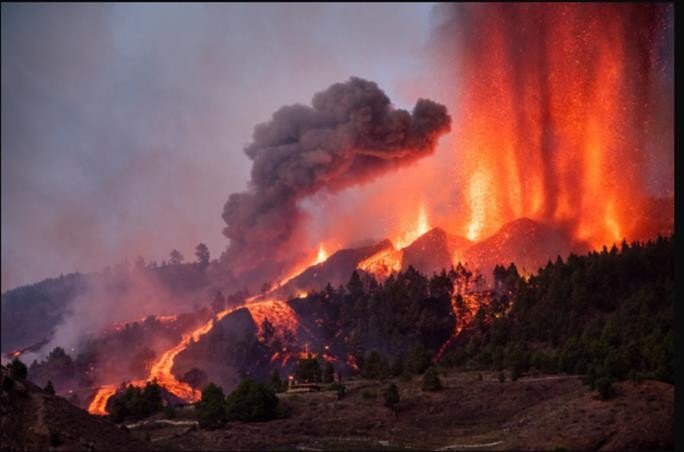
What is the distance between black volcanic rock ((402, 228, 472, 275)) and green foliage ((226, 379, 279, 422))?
279ft

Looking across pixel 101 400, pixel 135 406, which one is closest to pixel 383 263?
pixel 101 400

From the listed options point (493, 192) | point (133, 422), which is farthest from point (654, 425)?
point (493, 192)

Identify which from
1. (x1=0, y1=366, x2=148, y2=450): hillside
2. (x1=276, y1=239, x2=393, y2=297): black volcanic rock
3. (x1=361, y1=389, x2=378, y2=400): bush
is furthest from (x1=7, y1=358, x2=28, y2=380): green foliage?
(x1=276, y1=239, x2=393, y2=297): black volcanic rock

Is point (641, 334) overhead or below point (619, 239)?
below

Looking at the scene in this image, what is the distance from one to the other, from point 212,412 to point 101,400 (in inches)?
2139

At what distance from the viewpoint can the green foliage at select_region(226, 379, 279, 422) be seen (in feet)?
173

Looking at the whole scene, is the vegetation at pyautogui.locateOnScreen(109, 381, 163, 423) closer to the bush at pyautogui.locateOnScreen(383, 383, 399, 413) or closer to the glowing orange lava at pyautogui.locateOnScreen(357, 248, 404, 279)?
the bush at pyautogui.locateOnScreen(383, 383, 399, 413)

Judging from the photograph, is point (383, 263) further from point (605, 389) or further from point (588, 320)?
point (605, 389)

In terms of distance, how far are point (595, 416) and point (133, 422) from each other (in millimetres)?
37186

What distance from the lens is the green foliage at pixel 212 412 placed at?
50.5 metres

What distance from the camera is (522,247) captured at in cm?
12962

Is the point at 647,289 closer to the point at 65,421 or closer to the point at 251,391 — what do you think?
the point at 251,391

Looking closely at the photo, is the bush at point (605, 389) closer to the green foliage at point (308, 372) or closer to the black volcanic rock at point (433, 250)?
the green foliage at point (308, 372)

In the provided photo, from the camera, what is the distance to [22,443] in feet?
123
